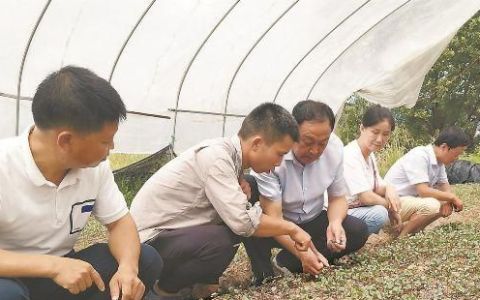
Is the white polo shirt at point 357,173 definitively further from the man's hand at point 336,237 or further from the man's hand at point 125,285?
the man's hand at point 125,285

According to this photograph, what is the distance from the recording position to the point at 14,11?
17.2 feet

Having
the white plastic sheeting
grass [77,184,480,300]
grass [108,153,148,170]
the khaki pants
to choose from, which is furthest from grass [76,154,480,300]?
grass [108,153,148,170]

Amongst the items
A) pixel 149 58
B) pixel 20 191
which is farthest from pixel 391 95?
pixel 20 191

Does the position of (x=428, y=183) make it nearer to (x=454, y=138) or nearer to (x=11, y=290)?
(x=454, y=138)

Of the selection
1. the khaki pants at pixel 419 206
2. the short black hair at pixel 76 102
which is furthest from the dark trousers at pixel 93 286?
the khaki pants at pixel 419 206

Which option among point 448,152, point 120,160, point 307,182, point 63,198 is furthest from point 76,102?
point 120,160

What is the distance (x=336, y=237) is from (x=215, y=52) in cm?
476

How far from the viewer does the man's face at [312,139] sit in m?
3.55

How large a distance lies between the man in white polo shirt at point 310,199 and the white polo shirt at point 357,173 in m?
0.64

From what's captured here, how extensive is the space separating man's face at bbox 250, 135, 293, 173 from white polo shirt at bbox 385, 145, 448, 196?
252 centimetres

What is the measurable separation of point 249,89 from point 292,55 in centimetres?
84

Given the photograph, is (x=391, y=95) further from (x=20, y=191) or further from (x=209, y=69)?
(x=20, y=191)

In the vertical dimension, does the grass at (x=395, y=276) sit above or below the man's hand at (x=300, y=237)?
below

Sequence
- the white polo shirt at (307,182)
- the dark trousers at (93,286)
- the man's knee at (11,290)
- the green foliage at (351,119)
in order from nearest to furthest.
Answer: the man's knee at (11,290) → the dark trousers at (93,286) → the white polo shirt at (307,182) → the green foliage at (351,119)
